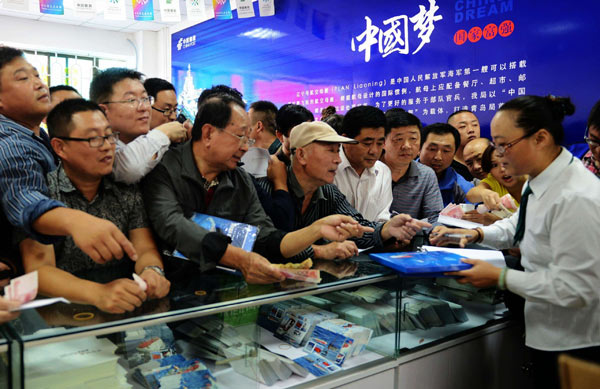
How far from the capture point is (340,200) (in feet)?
8.86

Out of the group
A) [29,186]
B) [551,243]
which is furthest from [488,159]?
[29,186]

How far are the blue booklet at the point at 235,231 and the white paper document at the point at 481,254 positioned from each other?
903 mm

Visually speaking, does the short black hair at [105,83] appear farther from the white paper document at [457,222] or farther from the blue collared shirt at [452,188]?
the blue collared shirt at [452,188]

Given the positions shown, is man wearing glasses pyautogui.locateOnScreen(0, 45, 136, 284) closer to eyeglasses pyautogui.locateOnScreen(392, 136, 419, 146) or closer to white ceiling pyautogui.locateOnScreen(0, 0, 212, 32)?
eyeglasses pyautogui.locateOnScreen(392, 136, 419, 146)

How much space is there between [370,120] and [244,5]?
412 cm

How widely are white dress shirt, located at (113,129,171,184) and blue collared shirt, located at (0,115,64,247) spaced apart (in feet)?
0.87

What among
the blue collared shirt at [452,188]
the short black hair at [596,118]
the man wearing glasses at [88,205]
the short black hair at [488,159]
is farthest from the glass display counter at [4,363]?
the blue collared shirt at [452,188]

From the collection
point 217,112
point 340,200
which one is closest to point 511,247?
point 340,200

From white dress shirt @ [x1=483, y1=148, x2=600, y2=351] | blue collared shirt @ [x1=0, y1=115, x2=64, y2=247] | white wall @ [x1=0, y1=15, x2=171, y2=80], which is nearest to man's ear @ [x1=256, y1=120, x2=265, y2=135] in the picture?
blue collared shirt @ [x1=0, y1=115, x2=64, y2=247]

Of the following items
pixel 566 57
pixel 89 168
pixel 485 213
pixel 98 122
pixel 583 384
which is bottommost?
pixel 583 384

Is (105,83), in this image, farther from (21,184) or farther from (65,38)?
(65,38)

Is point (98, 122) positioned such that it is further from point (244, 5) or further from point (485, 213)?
point (244, 5)

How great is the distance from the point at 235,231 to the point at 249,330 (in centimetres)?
39

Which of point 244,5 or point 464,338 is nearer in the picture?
point 464,338
